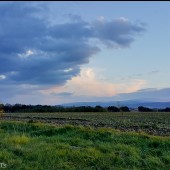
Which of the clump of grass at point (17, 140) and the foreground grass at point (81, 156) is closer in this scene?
the foreground grass at point (81, 156)

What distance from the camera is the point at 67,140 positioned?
15.9 meters

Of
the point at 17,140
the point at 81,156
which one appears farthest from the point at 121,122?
the point at 81,156

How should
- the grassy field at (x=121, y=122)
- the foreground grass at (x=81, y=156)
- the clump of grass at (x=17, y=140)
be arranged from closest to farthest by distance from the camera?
the foreground grass at (x=81, y=156), the clump of grass at (x=17, y=140), the grassy field at (x=121, y=122)

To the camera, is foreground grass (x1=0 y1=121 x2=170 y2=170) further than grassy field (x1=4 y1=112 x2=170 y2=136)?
No

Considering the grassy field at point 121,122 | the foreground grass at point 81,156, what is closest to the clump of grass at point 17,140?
the foreground grass at point 81,156

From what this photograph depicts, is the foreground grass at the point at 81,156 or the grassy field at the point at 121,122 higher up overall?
the grassy field at the point at 121,122

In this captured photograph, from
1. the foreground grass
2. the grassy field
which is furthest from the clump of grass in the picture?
the grassy field

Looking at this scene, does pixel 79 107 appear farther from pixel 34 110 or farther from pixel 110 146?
pixel 110 146

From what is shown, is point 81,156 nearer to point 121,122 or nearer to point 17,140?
point 17,140

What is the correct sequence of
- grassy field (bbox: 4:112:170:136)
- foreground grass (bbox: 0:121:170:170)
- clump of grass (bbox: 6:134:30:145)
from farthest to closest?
grassy field (bbox: 4:112:170:136) < clump of grass (bbox: 6:134:30:145) < foreground grass (bbox: 0:121:170:170)

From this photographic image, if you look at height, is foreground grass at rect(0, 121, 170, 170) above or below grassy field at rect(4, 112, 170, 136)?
below

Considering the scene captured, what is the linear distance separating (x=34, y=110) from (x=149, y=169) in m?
73.0

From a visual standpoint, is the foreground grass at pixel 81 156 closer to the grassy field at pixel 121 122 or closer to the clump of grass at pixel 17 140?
the clump of grass at pixel 17 140

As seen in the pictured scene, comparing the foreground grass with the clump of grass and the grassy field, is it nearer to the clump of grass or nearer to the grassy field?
the clump of grass
